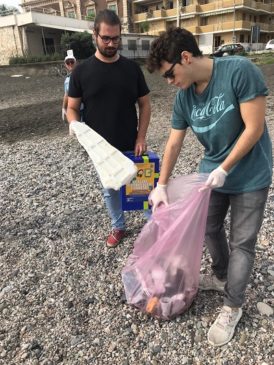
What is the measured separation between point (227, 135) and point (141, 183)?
1162 mm

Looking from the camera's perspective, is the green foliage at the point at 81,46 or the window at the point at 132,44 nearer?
the green foliage at the point at 81,46

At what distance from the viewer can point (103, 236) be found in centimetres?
314

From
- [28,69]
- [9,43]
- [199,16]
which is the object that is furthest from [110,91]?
[199,16]

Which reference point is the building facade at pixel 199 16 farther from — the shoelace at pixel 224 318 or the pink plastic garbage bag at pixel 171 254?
the shoelace at pixel 224 318

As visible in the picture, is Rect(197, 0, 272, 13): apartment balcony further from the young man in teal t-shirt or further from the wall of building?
the young man in teal t-shirt

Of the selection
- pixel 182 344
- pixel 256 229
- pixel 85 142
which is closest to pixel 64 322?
pixel 182 344

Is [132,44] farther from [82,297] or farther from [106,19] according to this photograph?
[82,297]

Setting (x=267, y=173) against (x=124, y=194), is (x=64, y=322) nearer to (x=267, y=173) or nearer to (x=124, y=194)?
(x=124, y=194)

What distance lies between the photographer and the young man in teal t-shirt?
158 centimetres

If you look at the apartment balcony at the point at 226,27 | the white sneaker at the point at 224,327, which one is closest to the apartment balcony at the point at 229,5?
the apartment balcony at the point at 226,27

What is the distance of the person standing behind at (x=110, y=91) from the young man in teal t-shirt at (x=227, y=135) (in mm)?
740

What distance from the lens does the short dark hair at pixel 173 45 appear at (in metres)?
1.58

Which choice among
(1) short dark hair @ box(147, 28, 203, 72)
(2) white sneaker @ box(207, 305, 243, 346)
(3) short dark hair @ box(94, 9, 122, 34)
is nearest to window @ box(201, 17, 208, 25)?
(3) short dark hair @ box(94, 9, 122, 34)

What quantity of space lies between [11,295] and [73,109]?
1.41m
